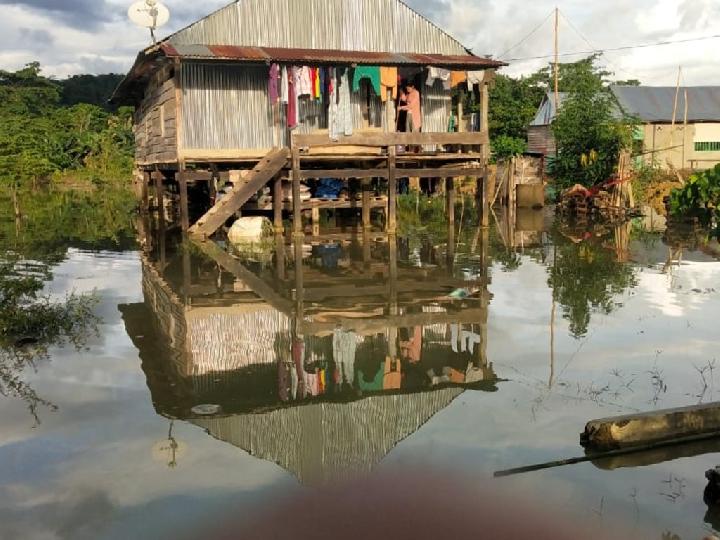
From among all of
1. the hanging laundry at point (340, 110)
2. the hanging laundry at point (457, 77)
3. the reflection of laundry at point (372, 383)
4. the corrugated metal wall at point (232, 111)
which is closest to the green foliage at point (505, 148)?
the hanging laundry at point (457, 77)

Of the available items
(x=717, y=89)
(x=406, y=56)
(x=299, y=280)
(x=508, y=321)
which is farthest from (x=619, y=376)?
(x=717, y=89)

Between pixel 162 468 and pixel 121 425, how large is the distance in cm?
94

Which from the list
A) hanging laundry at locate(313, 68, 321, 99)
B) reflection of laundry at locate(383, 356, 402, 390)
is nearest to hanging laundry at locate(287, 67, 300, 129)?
hanging laundry at locate(313, 68, 321, 99)

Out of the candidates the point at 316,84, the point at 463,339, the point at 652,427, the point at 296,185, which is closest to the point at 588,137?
the point at 316,84

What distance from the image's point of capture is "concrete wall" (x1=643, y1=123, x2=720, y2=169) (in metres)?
36.9

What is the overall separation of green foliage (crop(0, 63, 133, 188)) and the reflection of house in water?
22228 mm

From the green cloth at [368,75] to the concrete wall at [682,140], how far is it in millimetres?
23914

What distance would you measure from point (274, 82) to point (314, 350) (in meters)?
10.3

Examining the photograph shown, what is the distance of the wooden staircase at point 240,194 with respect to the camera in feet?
52.2

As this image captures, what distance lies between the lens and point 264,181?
16.0 metres

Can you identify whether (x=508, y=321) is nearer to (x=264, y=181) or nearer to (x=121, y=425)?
(x=121, y=425)

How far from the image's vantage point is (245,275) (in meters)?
11.9

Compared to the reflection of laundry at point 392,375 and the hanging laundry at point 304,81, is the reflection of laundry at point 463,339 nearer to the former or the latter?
the reflection of laundry at point 392,375

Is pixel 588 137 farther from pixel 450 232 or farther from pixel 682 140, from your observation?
pixel 682 140
